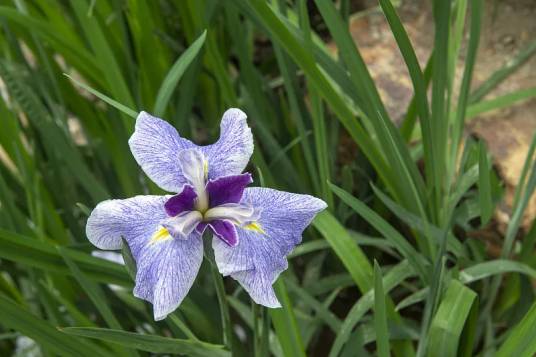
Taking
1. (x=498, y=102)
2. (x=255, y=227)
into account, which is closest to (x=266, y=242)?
(x=255, y=227)

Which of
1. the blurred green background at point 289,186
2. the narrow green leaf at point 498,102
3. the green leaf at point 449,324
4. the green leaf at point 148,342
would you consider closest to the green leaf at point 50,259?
the blurred green background at point 289,186

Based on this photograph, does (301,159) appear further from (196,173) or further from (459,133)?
(196,173)

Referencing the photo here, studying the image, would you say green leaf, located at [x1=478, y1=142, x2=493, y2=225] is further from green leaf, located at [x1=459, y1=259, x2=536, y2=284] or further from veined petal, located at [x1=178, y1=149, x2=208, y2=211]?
veined petal, located at [x1=178, y1=149, x2=208, y2=211]

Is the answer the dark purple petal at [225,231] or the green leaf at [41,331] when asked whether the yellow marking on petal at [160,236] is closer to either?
the dark purple petal at [225,231]

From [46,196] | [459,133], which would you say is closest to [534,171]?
[459,133]

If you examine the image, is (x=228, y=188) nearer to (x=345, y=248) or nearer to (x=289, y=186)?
(x=345, y=248)
